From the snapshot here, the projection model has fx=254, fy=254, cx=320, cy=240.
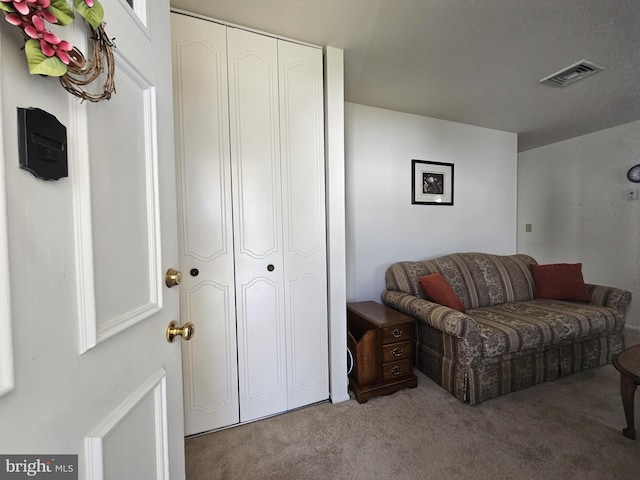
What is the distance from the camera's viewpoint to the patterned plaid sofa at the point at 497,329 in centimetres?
176

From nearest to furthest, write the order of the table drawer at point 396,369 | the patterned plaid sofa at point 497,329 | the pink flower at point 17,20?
the pink flower at point 17,20, the patterned plaid sofa at point 497,329, the table drawer at point 396,369

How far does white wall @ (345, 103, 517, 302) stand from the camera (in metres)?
2.57

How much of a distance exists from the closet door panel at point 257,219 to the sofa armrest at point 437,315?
108 cm

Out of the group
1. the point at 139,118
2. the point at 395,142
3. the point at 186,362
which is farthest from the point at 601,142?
the point at 186,362

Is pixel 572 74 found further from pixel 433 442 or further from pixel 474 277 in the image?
pixel 433 442

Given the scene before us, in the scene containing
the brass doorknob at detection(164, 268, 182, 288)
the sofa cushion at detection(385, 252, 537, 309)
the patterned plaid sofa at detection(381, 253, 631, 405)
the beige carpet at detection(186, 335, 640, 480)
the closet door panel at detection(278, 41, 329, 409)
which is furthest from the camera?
the sofa cushion at detection(385, 252, 537, 309)

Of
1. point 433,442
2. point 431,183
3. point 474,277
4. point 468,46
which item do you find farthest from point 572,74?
point 433,442

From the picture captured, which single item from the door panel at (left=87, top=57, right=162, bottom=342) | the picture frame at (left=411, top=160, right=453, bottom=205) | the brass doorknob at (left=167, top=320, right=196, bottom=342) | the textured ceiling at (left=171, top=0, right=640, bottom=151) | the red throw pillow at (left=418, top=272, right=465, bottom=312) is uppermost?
the textured ceiling at (left=171, top=0, right=640, bottom=151)

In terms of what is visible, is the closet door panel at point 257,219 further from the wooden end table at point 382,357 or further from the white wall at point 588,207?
the white wall at point 588,207

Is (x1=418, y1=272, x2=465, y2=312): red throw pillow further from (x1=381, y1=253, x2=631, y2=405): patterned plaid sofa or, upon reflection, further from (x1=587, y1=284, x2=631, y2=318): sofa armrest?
(x1=587, y1=284, x2=631, y2=318): sofa armrest

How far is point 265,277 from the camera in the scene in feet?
5.32

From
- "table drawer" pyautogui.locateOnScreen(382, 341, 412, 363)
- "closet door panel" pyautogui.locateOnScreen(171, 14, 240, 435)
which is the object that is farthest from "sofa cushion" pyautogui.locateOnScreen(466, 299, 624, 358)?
"closet door panel" pyautogui.locateOnScreen(171, 14, 240, 435)

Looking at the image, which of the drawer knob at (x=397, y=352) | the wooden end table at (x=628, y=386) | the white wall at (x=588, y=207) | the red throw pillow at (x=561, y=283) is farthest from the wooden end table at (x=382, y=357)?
the white wall at (x=588, y=207)

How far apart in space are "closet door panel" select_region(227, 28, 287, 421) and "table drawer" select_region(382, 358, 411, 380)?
759 mm
